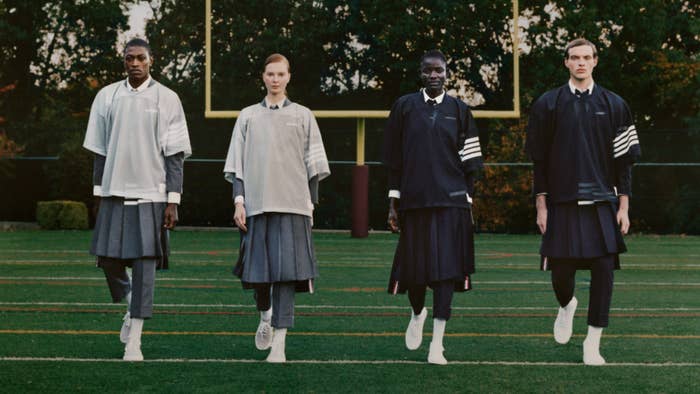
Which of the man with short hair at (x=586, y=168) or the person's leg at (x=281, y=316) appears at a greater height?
the man with short hair at (x=586, y=168)

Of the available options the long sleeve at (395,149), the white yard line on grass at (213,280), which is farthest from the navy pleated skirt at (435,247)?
the white yard line on grass at (213,280)

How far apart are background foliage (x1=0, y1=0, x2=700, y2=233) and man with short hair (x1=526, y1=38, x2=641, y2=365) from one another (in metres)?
11.6

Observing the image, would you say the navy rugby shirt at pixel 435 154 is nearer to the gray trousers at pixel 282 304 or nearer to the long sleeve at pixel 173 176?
the gray trousers at pixel 282 304

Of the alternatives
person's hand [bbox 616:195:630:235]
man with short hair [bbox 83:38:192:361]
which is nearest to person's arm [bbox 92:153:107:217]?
man with short hair [bbox 83:38:192:361]

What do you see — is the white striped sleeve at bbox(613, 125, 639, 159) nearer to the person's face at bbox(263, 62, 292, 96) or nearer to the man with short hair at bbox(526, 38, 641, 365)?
the man with short hair at bbox(526, 38, 641, 365)

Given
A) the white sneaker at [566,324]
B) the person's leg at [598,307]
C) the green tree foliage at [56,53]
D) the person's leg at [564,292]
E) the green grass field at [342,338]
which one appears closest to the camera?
the green grass field at [342,338]

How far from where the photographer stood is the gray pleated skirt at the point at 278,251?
744 centimetres

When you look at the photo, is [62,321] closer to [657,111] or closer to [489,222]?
[489,222]

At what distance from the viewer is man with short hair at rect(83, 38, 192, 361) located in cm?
752

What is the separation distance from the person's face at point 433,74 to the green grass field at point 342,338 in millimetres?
1583

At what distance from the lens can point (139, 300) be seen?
7477 mm

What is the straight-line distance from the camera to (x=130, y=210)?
7.54m

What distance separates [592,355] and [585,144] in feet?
4.01

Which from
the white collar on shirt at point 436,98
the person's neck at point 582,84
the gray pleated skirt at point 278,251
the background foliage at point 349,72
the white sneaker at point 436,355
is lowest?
the white sneaker at point 436,355
